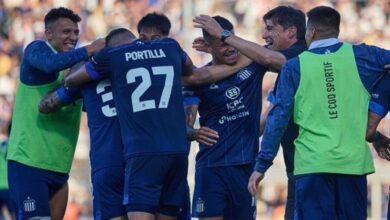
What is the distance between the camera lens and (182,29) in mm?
20016

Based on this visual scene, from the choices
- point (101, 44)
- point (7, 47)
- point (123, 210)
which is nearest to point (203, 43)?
point (101, 44)

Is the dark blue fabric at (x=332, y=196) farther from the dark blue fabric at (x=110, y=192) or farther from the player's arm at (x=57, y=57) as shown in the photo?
the player's arm at (x=57, y=57)

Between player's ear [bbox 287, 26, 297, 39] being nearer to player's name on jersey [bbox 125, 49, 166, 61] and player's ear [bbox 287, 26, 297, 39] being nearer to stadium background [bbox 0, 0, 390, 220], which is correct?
player's name on jersey [bbox 125, 49, 166, 61]

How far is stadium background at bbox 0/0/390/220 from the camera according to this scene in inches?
742

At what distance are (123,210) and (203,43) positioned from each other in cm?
180

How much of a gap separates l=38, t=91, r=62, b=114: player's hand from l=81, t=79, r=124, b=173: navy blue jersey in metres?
Answer: 0.40

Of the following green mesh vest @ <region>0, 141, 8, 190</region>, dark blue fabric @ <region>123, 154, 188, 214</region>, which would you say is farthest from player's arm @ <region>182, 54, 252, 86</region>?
green mesh vest @ <region>0, 141, 8, 190</region>

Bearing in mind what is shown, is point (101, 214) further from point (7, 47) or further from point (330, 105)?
point (7, 47)

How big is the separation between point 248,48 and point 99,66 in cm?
136

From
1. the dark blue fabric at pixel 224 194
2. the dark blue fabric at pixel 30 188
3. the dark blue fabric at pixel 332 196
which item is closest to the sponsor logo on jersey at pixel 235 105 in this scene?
the dark blue fabric at pixel 224 194

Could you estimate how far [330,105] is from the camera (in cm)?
973

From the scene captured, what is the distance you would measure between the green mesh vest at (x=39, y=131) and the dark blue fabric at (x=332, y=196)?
2.80 meters

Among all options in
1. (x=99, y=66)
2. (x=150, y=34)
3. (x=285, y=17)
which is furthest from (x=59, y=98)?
(x=285, y=17)

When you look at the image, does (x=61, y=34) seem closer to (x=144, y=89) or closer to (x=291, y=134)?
(x=144, y=89)
